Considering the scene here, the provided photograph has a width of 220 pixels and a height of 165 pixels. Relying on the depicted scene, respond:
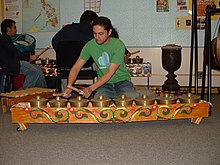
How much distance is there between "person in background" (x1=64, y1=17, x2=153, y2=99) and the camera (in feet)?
8.15

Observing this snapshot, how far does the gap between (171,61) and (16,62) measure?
174 cm

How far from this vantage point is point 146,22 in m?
4.49

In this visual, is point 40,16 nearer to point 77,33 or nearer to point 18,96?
point 77,33

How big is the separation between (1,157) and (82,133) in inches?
25.0

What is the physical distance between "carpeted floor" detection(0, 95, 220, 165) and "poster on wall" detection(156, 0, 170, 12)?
2.12 metres

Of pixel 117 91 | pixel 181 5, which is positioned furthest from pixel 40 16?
pixel 117 91

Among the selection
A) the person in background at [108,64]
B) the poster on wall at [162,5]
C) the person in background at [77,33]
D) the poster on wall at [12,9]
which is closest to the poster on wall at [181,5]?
the poster on wall at [162,5]

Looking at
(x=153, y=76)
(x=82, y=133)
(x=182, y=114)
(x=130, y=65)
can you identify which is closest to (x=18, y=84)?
(x=130, y=65)

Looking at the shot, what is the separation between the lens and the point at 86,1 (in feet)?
15.2

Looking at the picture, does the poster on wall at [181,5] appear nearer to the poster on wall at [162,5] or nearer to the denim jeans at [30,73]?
the poster on wall at [162,5]

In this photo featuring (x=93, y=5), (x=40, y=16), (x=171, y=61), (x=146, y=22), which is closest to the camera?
(x=171, y=61)

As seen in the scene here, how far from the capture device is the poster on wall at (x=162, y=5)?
14.4 feet

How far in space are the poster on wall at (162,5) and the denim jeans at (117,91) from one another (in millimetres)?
2029

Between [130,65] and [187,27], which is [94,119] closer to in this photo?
[130,65]
